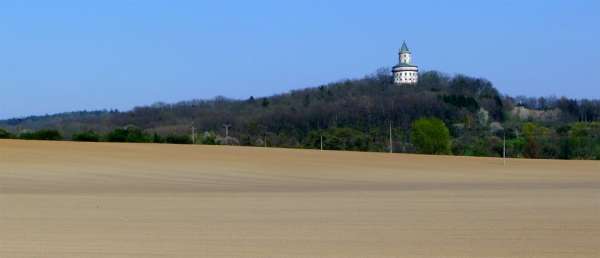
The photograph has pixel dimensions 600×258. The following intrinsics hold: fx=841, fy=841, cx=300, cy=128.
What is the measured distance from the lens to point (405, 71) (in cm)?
14025

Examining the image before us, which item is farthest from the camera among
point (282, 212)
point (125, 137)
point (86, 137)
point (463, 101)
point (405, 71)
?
point (405, 71)

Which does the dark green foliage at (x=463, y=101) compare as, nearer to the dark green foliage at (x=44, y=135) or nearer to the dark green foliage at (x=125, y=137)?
the dark green foliage at (x=125, y=137)

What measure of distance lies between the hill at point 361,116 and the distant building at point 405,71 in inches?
73.3

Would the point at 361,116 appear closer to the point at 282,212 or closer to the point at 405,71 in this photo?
the point at 405,71

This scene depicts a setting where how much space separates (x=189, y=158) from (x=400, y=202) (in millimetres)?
18713

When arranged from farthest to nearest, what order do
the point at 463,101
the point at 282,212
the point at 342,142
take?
the point at 463,101, the point at 342,142, the point at 282,212

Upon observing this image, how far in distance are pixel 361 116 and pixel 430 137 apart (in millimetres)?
38532

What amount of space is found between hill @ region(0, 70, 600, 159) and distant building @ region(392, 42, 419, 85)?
1.86 metres

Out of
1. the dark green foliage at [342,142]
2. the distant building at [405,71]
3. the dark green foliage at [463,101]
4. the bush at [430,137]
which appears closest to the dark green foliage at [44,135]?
the dark green foliage at [342,142]

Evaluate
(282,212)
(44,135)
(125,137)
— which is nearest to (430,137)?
(125,137)

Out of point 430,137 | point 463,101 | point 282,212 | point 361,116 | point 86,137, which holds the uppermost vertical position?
point 463,101

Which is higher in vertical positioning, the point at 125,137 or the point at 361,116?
the point at 361,116

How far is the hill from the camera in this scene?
76000 millimetres

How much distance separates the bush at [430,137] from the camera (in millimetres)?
58888
